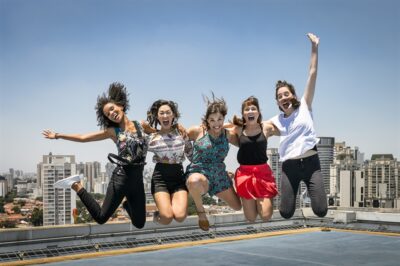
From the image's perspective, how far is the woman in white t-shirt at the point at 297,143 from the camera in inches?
301

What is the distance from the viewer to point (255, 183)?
7582 mm

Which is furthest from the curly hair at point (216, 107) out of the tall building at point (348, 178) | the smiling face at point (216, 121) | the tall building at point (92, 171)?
the tall building at point (92, 171)

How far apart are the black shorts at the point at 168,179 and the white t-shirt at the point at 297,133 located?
168cm

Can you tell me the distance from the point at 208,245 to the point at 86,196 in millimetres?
18132

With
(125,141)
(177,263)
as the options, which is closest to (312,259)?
(177,263)

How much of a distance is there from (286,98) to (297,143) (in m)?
0.73

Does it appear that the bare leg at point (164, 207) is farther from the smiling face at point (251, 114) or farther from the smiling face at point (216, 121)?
the smiling face at point (251, 114)

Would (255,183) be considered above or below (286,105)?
below

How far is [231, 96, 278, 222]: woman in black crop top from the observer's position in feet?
25.0

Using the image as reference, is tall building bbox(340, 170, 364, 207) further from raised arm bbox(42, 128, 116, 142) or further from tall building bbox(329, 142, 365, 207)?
raised arm bbox(42, 128, 116, 142)

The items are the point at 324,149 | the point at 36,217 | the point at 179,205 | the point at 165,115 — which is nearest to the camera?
the point at 179,205

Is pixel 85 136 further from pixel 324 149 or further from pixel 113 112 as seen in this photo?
pixel 324 149

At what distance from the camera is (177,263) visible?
21.7 m

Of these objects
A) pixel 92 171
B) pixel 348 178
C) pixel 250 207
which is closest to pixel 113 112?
pixel 250 207
